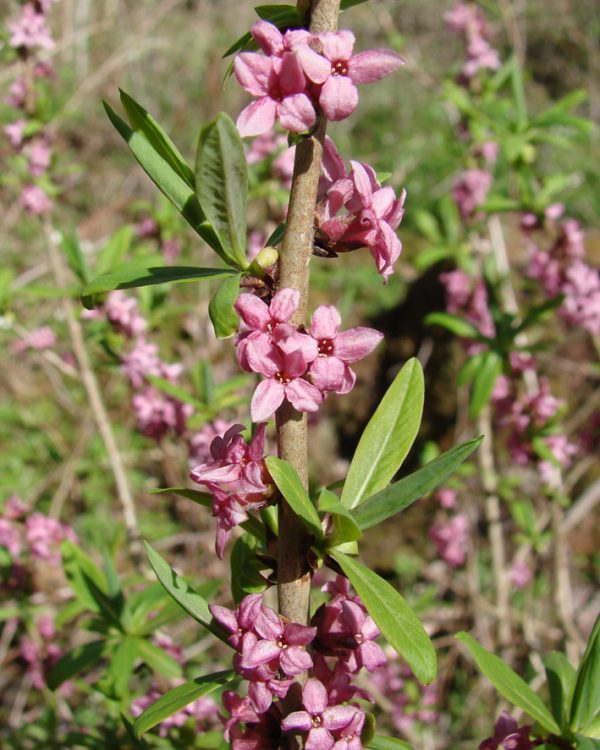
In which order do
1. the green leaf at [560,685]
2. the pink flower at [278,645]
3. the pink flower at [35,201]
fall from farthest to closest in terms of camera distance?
1. the pink flower at [35,201]
2. the green leaf at [560,685]
3. the pink flower at [278,645]

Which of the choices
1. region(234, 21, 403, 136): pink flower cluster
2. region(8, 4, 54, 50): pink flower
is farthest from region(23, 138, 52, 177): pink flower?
region(234, 21, 403, 136): pink flower cluster

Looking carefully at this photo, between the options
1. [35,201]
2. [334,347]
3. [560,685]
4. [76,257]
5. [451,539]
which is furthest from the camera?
[451,539]

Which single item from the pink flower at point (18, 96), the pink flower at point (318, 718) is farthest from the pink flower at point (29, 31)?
the pink flower at point (318, 718)

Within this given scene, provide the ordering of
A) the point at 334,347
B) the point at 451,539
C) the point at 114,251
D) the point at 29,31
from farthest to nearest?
the point at 451,539, the point at 29,31, the point at 114,251, the point at 334,347

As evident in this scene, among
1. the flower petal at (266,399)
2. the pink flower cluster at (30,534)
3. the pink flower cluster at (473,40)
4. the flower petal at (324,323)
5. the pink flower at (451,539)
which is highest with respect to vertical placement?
the flower petal at (324,323)

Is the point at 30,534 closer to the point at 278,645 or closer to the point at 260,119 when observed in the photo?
the point at 278,645

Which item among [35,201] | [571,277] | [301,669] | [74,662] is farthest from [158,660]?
[571,277]

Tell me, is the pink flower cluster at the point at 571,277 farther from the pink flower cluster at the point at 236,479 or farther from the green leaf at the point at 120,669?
the pink flower cluster at the point at 236,479

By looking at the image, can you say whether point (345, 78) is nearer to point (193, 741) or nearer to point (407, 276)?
point (193, 741)
